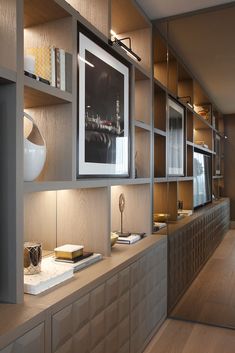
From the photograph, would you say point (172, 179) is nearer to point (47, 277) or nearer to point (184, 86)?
point (184, 86)

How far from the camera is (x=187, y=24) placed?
2645mm

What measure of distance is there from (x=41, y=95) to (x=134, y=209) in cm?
149

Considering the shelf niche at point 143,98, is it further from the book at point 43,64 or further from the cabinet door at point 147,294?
the book at point 43,64

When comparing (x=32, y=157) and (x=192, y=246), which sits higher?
(x=32, y=157)

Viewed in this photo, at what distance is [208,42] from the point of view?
263 cm

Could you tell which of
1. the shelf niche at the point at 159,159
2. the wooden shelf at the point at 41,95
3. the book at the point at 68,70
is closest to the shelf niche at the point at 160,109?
the shelf niche at the point at 159,159

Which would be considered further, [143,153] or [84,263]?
[143,153]

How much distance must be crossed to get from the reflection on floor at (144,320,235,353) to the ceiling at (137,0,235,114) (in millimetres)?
1775

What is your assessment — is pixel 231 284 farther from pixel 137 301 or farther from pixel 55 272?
pixel 55 272

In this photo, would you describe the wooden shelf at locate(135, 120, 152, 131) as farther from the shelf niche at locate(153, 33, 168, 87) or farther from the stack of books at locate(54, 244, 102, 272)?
the stack of books at locate(54, 244, 102, 272)

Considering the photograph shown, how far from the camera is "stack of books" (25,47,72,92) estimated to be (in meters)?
1.49

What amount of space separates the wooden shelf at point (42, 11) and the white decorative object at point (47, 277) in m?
1.23

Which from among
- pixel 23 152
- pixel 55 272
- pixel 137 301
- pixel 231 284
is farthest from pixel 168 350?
pixel 23 152

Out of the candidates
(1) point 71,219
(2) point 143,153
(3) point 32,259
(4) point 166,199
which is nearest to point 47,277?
(3) point 32,259
